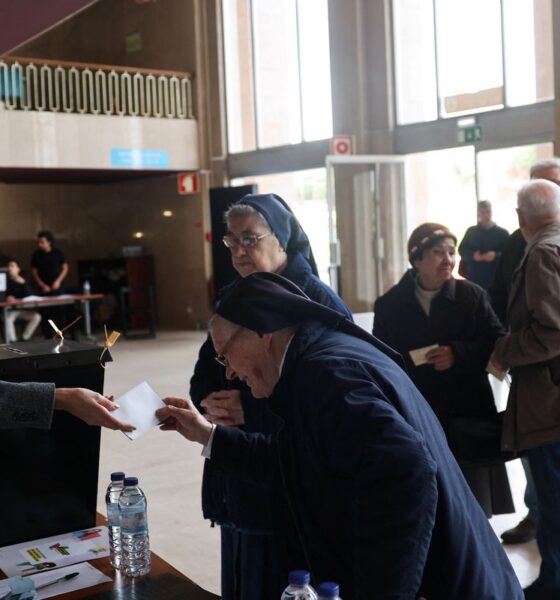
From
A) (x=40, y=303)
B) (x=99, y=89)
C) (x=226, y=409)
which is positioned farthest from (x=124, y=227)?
(x=226, y=409)

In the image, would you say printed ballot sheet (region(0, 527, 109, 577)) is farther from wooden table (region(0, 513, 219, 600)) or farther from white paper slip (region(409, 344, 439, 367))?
white paper slip (region(409, 344, 439, 367))

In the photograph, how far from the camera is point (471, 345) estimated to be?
379cm

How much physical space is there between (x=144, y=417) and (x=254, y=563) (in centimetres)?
69

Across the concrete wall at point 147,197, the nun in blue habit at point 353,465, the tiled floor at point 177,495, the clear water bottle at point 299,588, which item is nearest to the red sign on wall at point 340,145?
the concrete wall at point 147,197

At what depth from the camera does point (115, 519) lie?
235 cm

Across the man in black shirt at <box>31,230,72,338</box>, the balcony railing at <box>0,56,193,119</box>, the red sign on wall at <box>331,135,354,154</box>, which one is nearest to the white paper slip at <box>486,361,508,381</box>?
the red sign on wall at <box>331,135,354,154</box>

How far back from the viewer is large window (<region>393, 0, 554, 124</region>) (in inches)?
451

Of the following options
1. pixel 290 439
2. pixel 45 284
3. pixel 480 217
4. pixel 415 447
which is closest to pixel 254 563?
pixel 290 439

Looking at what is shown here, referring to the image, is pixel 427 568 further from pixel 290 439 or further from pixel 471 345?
pixel 471 345

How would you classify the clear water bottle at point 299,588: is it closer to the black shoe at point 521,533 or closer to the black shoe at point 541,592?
the black shoe at point 541,592

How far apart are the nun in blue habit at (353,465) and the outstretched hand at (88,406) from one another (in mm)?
418

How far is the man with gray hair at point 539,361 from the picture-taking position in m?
3.48

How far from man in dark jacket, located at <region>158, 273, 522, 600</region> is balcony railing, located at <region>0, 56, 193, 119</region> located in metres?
13.7

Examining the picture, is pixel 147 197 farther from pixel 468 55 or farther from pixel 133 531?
pixel 133 531
